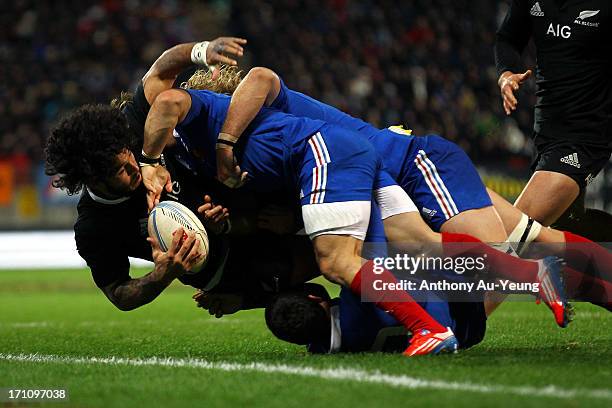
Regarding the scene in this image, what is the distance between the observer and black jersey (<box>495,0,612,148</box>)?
6.63 metres

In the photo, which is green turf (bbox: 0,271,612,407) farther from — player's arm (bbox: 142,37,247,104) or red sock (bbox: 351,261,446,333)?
player's arm (bbox: 142,37,247,104)

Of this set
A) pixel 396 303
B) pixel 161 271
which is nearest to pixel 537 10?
pixel 396 303

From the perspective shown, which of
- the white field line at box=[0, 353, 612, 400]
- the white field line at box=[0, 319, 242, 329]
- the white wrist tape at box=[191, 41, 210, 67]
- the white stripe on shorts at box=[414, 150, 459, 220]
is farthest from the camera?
the white field line at box=[0, 319, 242, 329]

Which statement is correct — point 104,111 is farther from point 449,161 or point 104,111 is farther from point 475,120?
point 475,120

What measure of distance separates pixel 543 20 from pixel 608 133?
88 centimetres

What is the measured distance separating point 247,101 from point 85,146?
912 mm

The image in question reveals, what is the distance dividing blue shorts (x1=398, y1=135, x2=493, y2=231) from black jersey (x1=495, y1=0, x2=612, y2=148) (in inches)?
42.7

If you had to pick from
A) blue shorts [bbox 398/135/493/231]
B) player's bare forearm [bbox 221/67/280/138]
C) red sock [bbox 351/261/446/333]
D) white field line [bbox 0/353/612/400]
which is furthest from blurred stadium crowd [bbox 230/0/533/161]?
white field line [bbox 0/353/612/400]

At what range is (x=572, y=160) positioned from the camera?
6.54 m

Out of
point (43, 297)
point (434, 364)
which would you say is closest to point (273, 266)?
point (434, 364)

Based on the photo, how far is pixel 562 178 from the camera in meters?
6.48

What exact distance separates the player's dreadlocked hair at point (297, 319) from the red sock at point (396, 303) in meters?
0.26

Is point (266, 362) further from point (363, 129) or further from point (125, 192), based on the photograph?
point (363, 129)
